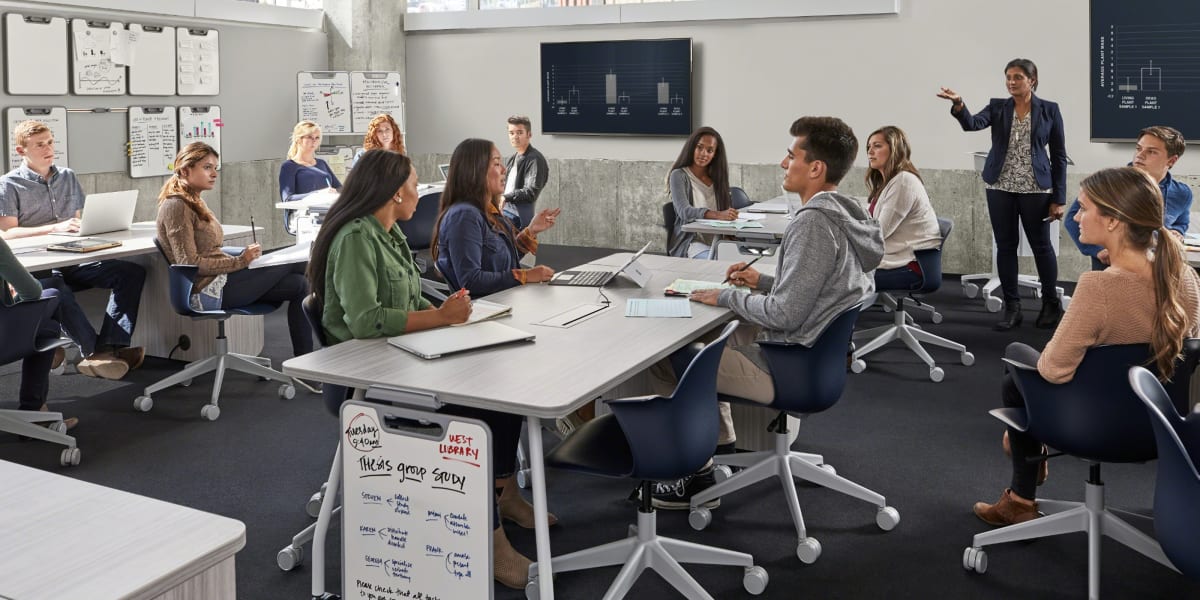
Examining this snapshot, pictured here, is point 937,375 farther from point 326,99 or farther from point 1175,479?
point 326,99

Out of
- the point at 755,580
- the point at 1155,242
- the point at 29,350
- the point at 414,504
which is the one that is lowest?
the point at 755,580

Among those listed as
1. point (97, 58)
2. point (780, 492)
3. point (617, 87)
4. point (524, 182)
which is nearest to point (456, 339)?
point (780, 492)

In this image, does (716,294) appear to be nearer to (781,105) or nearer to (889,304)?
(889,304)

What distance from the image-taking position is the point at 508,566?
327cm

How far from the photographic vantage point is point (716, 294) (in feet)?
12.3

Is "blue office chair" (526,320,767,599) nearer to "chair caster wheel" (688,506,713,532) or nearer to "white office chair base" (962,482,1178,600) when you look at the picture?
"chair caster wheel" (688,506,713,532)

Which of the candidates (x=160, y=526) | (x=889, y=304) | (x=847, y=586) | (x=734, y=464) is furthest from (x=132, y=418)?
(x=889, y=304)

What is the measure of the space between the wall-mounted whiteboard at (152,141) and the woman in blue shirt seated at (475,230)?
5214 millimetres

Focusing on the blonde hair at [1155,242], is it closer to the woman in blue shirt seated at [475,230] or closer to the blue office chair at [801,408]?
the blue office chair at [801,408]

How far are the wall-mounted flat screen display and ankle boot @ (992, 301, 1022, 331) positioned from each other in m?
3.60

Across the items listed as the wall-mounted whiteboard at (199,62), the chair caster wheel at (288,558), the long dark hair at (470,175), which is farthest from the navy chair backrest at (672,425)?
the wall-mounted whiteboard at (199,62)

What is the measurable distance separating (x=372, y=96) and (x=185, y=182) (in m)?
5.29

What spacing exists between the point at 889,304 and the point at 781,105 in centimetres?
294

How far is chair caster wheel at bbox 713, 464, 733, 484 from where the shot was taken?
13.4 ft
